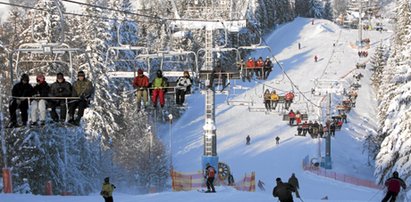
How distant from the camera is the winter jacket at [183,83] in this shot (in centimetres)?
1995

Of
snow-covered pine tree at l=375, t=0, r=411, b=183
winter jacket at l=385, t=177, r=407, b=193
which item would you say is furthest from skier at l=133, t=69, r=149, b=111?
snow-covered pine tree at l=375, t=0, r=411, b=183

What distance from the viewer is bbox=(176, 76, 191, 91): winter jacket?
20.0m

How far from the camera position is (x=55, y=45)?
51.2 feet

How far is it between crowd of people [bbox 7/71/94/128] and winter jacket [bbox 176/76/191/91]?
390 cm

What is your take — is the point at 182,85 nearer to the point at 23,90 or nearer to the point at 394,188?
the point at 23,90

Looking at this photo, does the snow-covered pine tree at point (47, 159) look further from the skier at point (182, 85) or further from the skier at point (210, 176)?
the skier at point (182, 85)

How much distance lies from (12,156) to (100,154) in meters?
10.8

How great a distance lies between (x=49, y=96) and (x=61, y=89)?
1.26 feet

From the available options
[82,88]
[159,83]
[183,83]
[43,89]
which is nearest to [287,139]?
[183,83]

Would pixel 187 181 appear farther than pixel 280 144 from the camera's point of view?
No

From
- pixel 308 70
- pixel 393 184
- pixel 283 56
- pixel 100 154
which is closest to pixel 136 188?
pixel 100 154

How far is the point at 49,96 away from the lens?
1656 cm

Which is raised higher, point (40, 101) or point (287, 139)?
point (40, 101)

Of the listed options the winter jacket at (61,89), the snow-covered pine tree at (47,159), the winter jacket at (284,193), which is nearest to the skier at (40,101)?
the winter jacket at (61,89)
